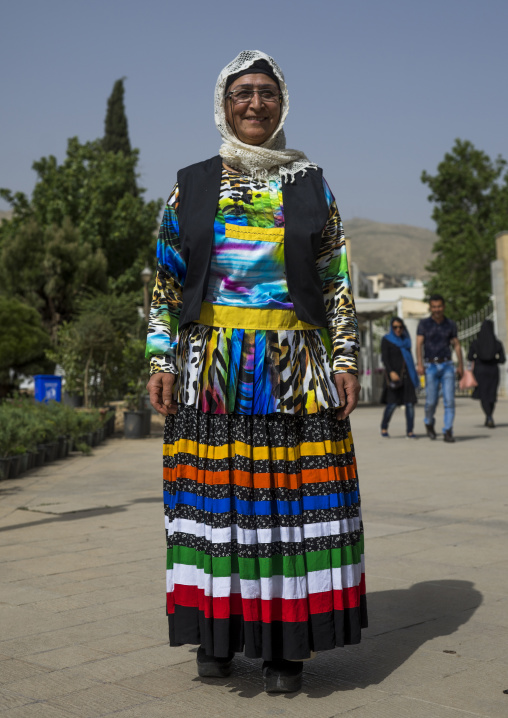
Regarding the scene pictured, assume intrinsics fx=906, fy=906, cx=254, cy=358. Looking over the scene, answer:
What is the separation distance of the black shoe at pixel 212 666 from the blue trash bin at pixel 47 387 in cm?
1387

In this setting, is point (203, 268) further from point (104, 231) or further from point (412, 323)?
point (412, 323)

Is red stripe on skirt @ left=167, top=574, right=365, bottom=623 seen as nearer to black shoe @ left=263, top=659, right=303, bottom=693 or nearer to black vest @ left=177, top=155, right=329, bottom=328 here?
black shoe @ left=263, top=659, right=303, bottom=693

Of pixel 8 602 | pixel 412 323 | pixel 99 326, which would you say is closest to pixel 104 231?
pixel 412 323

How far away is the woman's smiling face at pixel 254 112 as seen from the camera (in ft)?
11.0

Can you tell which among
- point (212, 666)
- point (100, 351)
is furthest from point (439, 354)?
point (212, 666)

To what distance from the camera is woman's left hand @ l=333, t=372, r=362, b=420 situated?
10.7ft

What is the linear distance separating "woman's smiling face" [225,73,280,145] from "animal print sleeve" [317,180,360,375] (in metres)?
0.31

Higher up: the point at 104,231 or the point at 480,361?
the point at 104,231

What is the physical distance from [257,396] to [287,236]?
58 centimetres

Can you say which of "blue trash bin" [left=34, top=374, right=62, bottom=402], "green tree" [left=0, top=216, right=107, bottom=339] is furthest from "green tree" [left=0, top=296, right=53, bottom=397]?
"blue trash bin" [left=34, top=374, right=62, bottom=402]

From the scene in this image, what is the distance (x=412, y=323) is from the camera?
44.9 m

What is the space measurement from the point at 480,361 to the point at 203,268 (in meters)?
13.0

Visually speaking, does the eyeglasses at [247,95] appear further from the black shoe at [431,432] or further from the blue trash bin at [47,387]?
the blue trash bin at [47,387]

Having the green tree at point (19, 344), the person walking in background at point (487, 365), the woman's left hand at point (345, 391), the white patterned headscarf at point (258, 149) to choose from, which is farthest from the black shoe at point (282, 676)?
the green tree at point (19, 344)
